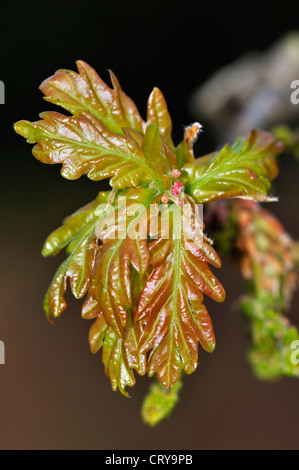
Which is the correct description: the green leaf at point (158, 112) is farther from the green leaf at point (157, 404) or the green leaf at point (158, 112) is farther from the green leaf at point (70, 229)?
the green leaf at point (157, 404)

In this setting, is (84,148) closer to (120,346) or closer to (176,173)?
(176,173)

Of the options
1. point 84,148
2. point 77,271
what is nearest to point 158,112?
point 84,148
